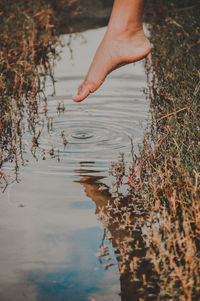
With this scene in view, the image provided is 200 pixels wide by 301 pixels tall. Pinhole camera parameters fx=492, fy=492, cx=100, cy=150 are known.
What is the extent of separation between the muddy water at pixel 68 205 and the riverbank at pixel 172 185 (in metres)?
0.14

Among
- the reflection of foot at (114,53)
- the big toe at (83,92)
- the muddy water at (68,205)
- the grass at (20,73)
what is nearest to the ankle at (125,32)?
the reflection of foot at (114,53)

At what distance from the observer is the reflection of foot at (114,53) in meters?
2.88

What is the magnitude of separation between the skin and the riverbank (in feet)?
1.30

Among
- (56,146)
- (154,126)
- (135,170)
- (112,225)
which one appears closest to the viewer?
(112,225)

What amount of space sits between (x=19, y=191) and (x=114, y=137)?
0.94 metres

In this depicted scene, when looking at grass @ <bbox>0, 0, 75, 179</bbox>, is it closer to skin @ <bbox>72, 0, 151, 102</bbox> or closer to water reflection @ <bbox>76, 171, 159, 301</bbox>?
skin @ <bbox>72, 0, 151, 102</bbox>

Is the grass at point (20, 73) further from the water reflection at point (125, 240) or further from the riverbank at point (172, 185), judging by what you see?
the riverbank at point (172, 185)

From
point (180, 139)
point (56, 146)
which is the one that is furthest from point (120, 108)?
point (180, 139)

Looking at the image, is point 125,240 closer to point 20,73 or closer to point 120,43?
point 120,43

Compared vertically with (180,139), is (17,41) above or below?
above

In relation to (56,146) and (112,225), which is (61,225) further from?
(56,146)

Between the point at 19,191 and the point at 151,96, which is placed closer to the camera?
the point at 19,191

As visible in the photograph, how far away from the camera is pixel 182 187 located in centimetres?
232

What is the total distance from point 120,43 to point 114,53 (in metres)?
0.08
